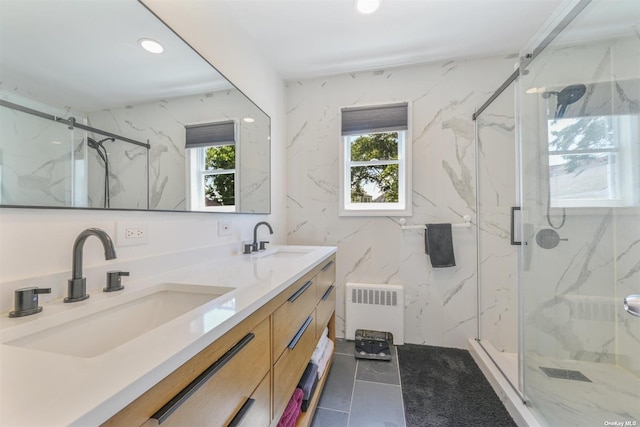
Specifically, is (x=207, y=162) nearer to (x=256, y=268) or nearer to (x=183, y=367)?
(x=256, y=268)

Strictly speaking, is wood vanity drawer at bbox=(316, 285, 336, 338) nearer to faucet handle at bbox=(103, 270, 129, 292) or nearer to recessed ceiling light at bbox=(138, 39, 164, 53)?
faucet handle at bbox=(103, 270, 129, 292)

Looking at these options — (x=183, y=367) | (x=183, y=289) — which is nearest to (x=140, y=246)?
(x=183, y=289)

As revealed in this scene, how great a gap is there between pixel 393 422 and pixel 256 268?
3.78 ft

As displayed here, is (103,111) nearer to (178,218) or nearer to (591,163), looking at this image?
(178,218)

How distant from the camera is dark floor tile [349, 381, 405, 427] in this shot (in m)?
1.36

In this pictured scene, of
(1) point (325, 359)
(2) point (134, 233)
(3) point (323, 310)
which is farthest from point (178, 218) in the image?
(1) point (325, 359)

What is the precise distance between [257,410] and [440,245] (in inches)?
69.3

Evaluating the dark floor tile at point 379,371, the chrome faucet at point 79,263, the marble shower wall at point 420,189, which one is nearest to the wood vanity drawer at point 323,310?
the dark floor tile at point 379,371

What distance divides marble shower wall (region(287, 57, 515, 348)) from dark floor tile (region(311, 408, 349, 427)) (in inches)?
33.8

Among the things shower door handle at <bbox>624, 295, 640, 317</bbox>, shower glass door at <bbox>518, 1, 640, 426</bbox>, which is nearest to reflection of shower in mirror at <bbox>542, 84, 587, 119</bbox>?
shower glass door at <bbox>518, 1, 640, 426</bbox>

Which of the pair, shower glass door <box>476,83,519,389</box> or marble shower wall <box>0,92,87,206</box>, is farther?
shower glass door <box>476,83,519,389</box>

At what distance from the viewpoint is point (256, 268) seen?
117 cm

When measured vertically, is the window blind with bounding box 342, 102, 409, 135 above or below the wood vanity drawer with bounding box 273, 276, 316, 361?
above

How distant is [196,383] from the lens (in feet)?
1.64
